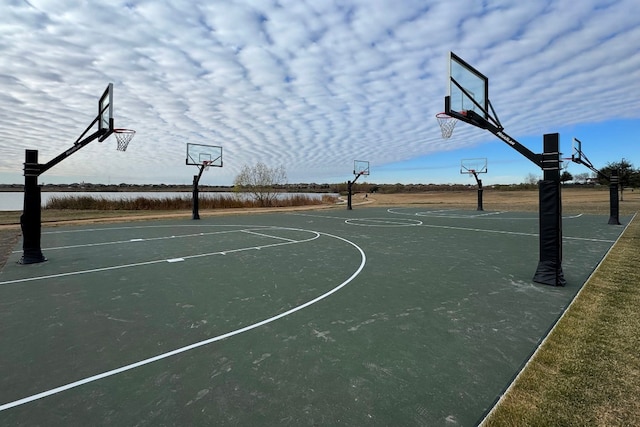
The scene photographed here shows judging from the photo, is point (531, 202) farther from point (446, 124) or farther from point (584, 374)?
point (584, 374)

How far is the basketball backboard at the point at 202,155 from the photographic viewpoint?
63.8 feet

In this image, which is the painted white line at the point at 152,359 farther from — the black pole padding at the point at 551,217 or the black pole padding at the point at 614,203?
the black pole padding at the point at 614,203

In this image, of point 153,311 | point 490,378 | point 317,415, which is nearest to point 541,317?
point 490,378

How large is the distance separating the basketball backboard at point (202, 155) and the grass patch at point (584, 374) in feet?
62.8

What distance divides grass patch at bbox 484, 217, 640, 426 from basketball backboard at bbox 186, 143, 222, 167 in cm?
1914

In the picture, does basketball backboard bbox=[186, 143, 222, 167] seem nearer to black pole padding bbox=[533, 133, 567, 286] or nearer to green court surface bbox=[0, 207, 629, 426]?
green court surface bbox=[0, 207, 629, 426]

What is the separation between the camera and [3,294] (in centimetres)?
506

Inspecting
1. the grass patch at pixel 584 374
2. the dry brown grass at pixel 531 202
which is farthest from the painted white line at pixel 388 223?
the dry brown grass at pixel 531 202

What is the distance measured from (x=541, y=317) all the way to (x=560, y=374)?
1476mm

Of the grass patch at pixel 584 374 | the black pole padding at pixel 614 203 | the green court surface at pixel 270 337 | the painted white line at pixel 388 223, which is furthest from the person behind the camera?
the painted white line at pixel 388 223

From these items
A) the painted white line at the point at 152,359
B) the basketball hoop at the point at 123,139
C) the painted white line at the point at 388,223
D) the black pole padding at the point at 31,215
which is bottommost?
the painted white line at the point at 152,359

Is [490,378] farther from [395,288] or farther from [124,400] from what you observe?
[124,400]

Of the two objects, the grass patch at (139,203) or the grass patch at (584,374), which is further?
the grass patch at (139,203)

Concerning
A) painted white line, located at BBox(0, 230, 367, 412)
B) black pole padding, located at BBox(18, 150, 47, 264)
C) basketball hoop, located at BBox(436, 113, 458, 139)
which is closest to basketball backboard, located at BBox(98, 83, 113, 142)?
black pole padding, located at BBox(18, 150, 47, 264)
